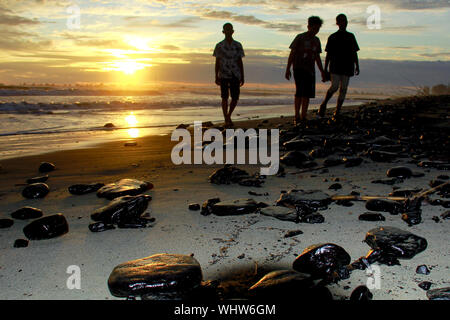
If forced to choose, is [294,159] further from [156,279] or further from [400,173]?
[156,279]

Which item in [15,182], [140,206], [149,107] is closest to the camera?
[140,206]

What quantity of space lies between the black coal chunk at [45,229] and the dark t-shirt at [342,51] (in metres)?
6.07

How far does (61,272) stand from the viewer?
6.54ft

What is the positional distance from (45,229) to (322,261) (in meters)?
1.76

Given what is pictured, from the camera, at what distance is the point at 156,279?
5.85 ft

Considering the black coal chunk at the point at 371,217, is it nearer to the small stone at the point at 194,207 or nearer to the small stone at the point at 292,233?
the small stone at the point at 292,233

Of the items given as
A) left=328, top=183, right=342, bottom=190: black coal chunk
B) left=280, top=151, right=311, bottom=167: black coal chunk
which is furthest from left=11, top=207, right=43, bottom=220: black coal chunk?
left=280, top=151, right=311, bottom=167: black coal chunk

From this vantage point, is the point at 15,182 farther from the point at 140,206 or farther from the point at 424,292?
the point at 424,292

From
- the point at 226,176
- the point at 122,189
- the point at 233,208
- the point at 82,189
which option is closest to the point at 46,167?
the point at 82,189

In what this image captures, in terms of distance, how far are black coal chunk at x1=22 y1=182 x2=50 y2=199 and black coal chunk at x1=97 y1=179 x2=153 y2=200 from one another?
545 mm

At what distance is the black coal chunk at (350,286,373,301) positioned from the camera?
1.65 meters

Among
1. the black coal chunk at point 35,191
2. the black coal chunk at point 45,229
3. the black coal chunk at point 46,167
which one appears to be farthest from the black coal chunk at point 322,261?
the black coal chunk at point 46,167

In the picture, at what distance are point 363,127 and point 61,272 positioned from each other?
6063 millimetres
